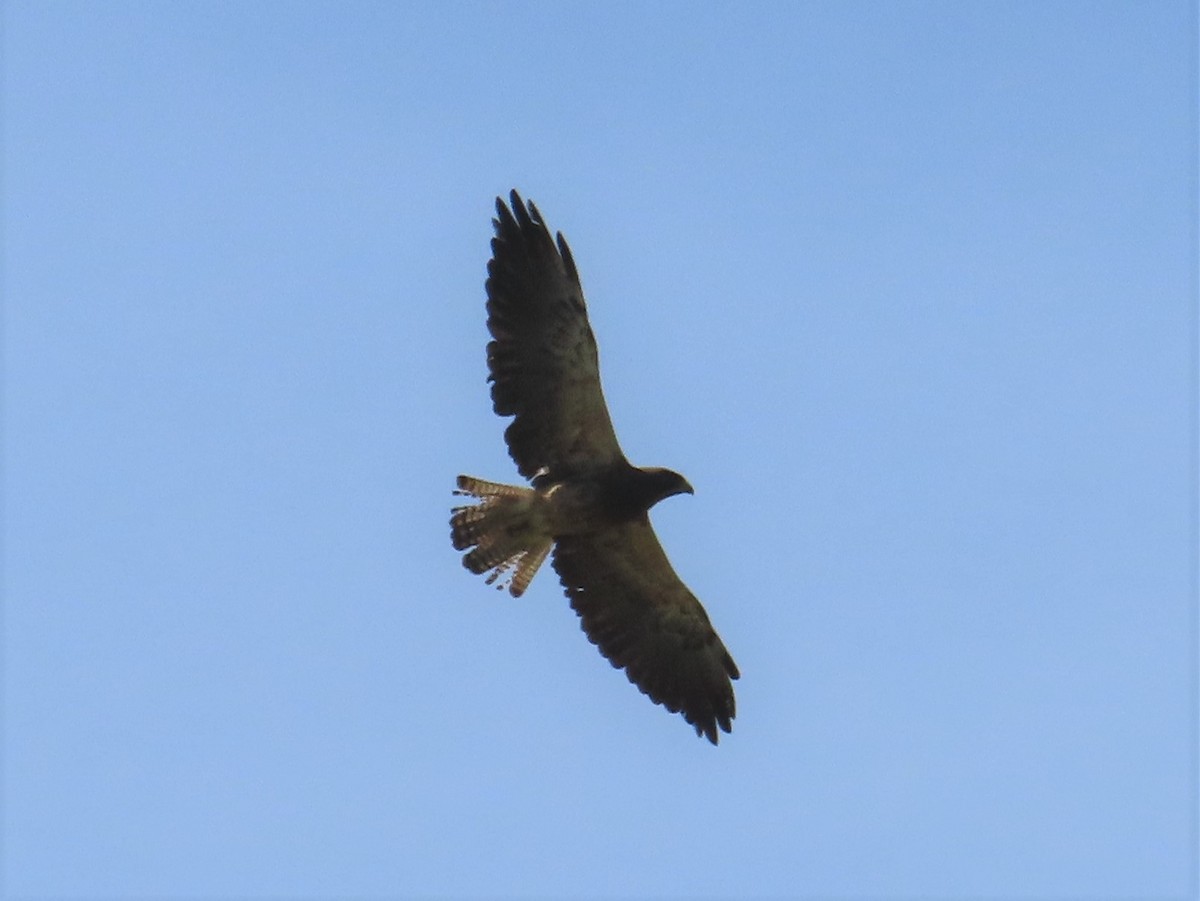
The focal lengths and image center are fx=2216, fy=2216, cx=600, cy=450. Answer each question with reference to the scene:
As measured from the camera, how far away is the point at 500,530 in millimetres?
19500

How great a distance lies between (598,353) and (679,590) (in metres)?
2.46

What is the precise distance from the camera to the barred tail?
1941cm

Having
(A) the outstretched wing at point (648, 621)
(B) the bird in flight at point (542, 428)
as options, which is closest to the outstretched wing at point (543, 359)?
(B) the bird in flight at point (542, 428)

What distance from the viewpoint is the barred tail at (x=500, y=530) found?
1941 centimetres

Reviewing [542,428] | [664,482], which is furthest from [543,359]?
[664,482]

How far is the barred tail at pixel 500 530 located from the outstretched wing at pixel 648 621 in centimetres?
49

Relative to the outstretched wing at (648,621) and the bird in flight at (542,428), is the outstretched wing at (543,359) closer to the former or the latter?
the bird in flight at (542,428)

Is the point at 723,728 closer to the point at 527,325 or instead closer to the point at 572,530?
the point at 572,530

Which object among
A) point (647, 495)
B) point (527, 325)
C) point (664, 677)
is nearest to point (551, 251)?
point (527, 325)

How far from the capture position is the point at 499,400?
19484mm

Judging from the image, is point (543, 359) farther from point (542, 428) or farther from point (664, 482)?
point (664, 482)

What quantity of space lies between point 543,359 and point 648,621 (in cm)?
278

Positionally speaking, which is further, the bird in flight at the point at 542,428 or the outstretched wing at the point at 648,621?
the outstretched wing at the point at 648,621


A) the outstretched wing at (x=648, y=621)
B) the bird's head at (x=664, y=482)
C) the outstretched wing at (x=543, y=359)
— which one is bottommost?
the outstretched wing at (x=648, y=621)
